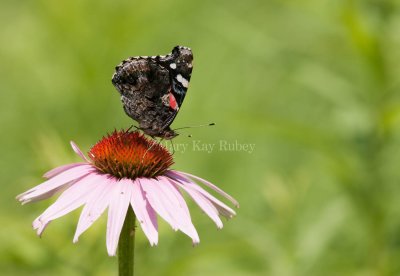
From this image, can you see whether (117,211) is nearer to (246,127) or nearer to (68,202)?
(68,202)

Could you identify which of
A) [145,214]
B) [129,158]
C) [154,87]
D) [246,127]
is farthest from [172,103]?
[246,127]

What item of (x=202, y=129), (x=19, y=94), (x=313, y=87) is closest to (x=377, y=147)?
(x=313, y=87)

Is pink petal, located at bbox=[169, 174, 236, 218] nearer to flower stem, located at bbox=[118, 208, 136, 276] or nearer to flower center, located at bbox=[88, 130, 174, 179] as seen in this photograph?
flower center, located at bbox=[88, 130, 174, 179]

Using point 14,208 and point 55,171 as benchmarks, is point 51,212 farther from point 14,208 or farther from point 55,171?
point 14,208

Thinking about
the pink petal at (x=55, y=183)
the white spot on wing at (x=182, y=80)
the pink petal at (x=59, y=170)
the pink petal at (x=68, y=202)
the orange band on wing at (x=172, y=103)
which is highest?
the white spot on wing at (x=182, y=80)

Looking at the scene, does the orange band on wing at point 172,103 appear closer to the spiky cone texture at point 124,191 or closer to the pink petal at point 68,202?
the spiky cone texture at point 124,191

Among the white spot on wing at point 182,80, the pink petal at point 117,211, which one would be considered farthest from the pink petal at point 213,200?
the white spot on wing at point 182,80
